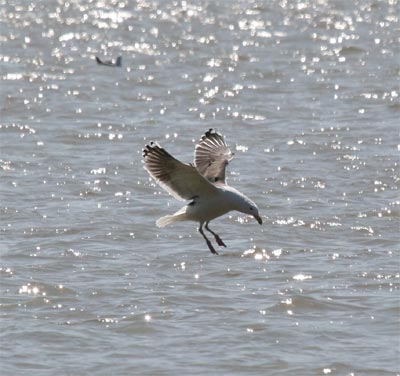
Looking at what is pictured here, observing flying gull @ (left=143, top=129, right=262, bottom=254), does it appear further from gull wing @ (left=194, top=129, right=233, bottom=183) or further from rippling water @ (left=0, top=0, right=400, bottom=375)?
rippling water @ (left=0, top=0, right=400, bottom=375)

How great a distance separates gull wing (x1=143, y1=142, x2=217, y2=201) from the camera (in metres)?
9.33

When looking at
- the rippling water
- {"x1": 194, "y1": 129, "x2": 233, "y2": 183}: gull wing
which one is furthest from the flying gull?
the rippling water

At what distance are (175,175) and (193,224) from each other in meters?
4.03

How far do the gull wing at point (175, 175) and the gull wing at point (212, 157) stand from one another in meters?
0.48

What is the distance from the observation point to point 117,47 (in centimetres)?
2497

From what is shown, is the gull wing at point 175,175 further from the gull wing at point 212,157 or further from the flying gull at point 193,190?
the gull wing at point 212,157

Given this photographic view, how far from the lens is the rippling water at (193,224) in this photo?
9.95 m

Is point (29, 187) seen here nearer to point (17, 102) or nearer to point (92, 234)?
point (92, 234)

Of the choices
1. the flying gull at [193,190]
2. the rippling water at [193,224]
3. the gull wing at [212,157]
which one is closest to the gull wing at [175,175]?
the flying gull at [193,190]

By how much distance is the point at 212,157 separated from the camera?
10.3 m

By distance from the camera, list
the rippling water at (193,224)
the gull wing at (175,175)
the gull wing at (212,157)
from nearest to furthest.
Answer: the gull wing at (175,175) → the rippling water at (193,224) → the gull wing at (212,157)

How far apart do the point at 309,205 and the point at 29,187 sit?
308 cm

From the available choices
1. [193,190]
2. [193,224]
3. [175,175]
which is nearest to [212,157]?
[193,190]

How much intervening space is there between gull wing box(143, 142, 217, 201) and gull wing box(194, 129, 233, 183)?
1.57 feet
